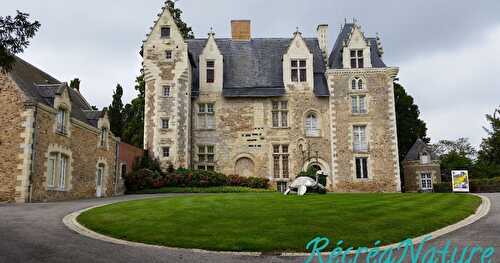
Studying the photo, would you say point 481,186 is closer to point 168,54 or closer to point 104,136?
point 168,54

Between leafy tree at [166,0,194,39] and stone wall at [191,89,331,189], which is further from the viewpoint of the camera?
leafy tree at [166,0,194,39]

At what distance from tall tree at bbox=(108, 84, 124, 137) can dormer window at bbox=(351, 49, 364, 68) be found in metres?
17.7

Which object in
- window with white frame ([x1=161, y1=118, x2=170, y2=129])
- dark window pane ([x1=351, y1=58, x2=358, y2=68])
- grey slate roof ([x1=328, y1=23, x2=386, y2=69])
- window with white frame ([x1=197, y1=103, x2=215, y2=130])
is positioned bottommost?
window with white frame ([x1=161, y1=118, x2=170, y2=129])

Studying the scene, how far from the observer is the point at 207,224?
30.7 ft

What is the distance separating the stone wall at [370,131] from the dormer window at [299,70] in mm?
1771

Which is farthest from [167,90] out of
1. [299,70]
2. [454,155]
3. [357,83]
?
[454,155]

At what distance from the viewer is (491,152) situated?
36.1 meters

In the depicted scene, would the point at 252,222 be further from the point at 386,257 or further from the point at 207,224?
the point at 386,257

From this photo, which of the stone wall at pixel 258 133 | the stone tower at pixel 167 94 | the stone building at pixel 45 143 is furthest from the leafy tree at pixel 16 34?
the stone wall at pixel 258 133

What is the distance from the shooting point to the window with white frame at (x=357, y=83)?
93.7 ft

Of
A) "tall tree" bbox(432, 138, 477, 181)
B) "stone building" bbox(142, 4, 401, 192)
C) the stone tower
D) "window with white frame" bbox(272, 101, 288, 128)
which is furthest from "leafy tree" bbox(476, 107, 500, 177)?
the stone tower

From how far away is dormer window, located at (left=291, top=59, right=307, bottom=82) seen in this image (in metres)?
29.2

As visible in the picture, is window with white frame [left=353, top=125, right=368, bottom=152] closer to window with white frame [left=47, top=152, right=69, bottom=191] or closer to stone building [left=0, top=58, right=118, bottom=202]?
stone building [left=0, top=58, right=118, bottom=202]

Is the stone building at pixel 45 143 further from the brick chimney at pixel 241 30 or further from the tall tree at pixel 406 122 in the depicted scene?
the tall tree at pixel 406 122
